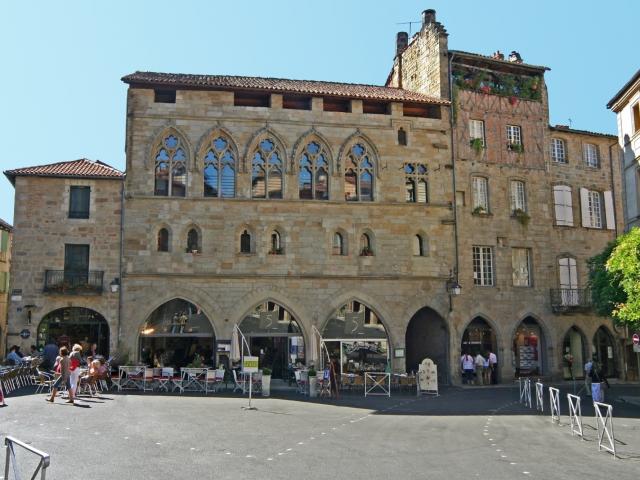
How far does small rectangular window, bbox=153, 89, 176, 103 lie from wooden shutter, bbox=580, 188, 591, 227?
19.5m

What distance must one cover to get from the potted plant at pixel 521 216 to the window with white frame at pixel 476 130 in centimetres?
358

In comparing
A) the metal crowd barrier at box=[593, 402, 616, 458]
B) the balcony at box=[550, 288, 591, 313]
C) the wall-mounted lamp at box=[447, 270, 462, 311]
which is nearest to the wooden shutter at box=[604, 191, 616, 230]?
the balcony at box=[550, 288, 591, 313]

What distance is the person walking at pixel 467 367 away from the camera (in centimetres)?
2928

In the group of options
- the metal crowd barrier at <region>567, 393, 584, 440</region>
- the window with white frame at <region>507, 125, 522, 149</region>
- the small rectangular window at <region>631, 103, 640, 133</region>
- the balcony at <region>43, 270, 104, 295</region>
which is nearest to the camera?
the metal crowd barrier at <region>567, 393, 584, 440</region>

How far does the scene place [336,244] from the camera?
2908 cm

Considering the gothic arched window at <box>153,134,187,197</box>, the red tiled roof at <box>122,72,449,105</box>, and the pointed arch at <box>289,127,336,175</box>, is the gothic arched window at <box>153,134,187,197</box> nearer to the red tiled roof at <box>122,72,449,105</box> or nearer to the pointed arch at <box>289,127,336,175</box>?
the red tiled roof at <box>122,72,449,105</box>

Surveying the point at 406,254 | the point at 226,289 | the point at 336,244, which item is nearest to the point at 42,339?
the point at 226,289

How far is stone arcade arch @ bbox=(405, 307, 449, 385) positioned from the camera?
98.2 ft

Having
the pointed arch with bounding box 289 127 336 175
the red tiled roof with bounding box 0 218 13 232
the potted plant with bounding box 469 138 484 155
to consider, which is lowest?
the red tiled roof with bounding box 0 218 13 232

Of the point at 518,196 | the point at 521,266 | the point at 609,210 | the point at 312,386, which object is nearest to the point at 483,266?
the point at 521,266

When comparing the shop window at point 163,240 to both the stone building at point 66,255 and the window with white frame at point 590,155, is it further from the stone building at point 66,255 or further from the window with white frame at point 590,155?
the window with white frame at point 590,155

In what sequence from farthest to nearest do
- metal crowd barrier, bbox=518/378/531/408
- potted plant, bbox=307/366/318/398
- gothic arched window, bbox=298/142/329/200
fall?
gothic arched window, bbox=298/142/329/200 → potted plant, bbox=307/366/318/398 → metal crowd barrier, bbox=518/378/531/408

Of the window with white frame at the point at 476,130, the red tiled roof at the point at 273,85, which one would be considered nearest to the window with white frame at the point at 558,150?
the window with white frame at the point at 476,130

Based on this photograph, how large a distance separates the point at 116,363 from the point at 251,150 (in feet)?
32.2
